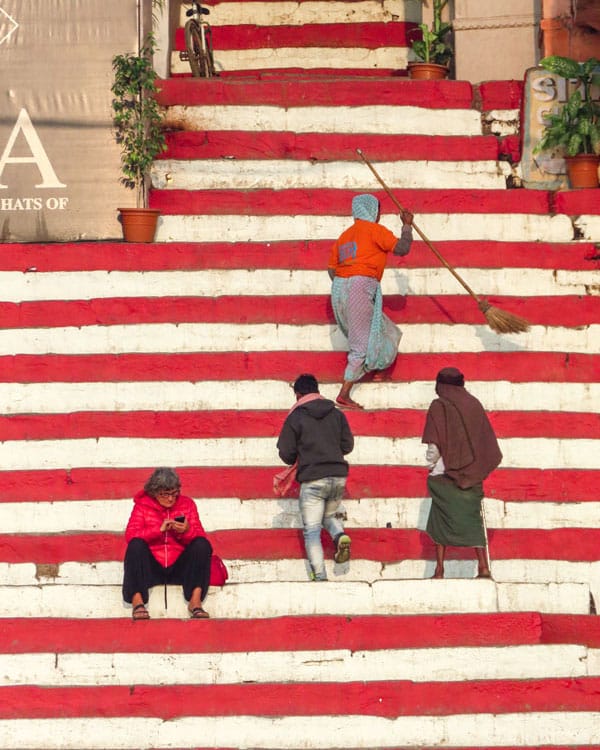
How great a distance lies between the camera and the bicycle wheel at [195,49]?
16.7m

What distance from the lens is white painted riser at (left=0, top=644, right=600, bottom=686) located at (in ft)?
33.4

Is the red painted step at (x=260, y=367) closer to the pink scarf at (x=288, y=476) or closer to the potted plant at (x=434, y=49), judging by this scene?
the pink scarf at (x=288, y=476)

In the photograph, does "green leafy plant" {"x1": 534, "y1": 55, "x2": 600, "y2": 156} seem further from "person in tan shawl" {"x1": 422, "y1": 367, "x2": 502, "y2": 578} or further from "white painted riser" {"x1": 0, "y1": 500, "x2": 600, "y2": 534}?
"person in tan shawl" {"x1": 422, "y1": 367, "x2": 502, "y2": 578}

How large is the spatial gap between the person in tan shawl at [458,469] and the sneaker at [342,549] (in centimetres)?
55

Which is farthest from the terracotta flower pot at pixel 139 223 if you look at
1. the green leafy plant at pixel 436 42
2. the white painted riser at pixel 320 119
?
the green leafy plant at pixel 436 42

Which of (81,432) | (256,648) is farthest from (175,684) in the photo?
(81,432)

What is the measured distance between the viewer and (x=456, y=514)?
1079 cm

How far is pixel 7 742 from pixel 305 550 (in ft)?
8.05

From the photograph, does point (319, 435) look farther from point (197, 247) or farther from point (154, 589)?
point (197, 247)

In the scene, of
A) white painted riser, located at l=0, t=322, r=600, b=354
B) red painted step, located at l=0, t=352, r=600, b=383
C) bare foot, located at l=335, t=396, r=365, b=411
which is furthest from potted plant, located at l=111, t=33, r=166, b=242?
bare foot, located at l=335, t=396, r=365, b=411

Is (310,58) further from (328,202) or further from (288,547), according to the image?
(288,547)

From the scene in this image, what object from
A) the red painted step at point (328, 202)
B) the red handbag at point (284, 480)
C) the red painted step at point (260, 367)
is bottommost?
the red handbag at point (284, 480)

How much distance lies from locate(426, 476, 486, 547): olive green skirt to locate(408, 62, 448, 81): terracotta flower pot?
667 cm

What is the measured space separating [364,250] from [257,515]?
2172 millimetres
